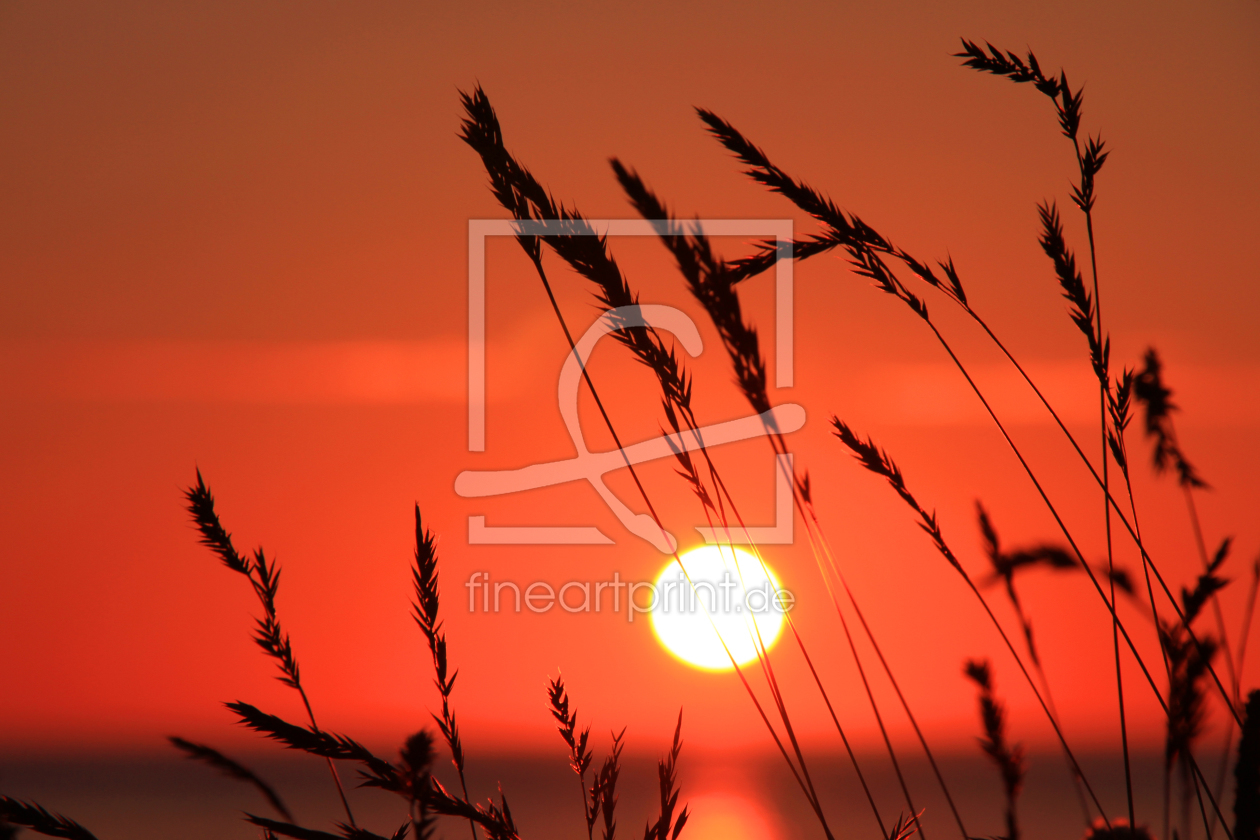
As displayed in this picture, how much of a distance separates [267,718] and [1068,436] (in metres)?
1.09

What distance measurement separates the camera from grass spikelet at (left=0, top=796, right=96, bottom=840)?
0.67 metres

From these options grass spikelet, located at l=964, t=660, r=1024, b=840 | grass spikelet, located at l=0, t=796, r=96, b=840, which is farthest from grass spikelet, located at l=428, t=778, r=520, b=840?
grass spikelet, located at l=964, t=660, r=1024, b=840

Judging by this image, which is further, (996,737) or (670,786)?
(670,786)

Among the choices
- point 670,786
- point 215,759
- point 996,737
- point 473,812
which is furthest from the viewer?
point 670,786

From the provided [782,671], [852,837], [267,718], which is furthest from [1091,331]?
[852,837]

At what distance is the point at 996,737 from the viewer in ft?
3.11

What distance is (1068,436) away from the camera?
3.99 ft

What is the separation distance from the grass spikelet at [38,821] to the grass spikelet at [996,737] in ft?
2.84

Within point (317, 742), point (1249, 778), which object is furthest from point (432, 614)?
point (1249, 778)

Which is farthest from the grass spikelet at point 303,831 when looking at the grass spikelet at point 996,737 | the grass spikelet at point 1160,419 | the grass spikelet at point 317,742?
the grass spikelet at point 1160,419

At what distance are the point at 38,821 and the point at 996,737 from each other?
3.04 ft

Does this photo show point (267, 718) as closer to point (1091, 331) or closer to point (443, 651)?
point (443, 651)

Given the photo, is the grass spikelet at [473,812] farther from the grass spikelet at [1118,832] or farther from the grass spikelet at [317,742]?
the grass spikelet at [1118,832]

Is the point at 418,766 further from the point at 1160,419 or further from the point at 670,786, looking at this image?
the point at 1160,419
